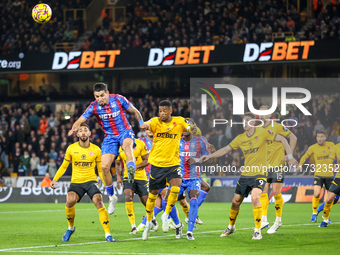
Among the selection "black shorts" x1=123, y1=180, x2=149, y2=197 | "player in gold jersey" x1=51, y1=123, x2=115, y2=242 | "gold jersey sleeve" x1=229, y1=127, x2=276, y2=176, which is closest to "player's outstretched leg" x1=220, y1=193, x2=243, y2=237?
"gold jersey sleeve" x1=229, y1=127, x2=276, y2=176

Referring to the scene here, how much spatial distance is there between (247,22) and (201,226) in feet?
57.3

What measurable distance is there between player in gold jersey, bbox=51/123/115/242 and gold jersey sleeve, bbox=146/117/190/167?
1.16 meters

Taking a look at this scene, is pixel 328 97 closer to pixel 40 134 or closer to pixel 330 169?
pixel 330 169

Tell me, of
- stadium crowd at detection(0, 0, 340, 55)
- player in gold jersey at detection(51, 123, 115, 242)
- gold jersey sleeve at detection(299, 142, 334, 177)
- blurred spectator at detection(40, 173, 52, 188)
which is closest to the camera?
player in gold jersey at detection(51, 123, 115, 242)

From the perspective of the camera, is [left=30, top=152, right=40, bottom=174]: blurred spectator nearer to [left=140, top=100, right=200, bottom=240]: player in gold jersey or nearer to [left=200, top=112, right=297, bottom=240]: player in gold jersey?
[left=140, top=100, right=200, bottom=240]: player in gold jersey

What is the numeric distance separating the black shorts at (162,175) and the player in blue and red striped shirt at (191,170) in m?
0.87

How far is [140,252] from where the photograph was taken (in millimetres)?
7965

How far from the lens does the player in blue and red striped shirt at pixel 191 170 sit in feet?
32.5

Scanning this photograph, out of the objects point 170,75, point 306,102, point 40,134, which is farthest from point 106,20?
point 306,102

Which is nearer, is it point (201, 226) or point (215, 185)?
point (201, 226)

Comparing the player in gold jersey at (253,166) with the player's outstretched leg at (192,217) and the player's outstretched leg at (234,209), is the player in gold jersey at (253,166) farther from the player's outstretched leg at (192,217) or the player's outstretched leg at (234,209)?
the player's outstretched leg at (192,217)

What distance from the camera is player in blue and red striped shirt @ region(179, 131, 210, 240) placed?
390 inches

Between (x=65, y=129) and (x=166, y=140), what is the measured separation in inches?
733

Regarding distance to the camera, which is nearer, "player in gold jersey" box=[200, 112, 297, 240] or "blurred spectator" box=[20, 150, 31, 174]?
"player in gold jersey" box=[200, 112, 297, 240]
